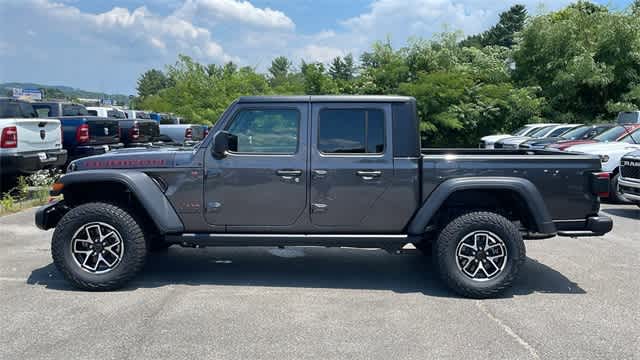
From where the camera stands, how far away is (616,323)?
4.63 metres

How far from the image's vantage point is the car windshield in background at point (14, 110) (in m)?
11.6

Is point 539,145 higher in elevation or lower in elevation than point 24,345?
higher

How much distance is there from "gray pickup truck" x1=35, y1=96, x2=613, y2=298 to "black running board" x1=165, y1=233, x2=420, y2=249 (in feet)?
0.03

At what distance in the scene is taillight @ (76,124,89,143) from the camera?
13.0 meters

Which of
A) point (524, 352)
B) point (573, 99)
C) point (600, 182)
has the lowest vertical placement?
point (524, 352)

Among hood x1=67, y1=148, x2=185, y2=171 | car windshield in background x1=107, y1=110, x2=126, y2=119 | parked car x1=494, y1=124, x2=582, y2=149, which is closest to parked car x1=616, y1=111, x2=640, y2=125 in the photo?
parked car x1=494, y1=124, x2=582, y2=149

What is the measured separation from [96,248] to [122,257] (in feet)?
0.92

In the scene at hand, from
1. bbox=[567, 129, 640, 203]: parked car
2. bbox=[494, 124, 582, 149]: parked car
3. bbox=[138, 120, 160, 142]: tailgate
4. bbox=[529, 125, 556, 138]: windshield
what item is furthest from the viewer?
bbox=[529, 125, 556, 138]: windshield

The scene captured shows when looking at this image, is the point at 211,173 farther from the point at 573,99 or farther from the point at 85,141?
the point at 573,99

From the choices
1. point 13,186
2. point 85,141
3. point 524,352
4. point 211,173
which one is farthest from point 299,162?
point 85,141

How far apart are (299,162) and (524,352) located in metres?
2.53

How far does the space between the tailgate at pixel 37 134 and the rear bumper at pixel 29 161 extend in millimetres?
121

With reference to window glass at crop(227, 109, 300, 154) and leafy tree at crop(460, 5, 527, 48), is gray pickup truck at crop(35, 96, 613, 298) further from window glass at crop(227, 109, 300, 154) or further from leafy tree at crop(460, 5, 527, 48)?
leafy tree at crop(460, 5, 527, 48)

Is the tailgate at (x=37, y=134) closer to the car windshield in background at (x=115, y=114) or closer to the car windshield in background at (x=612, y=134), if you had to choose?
the car windshield in background at (x=612, y=134)
